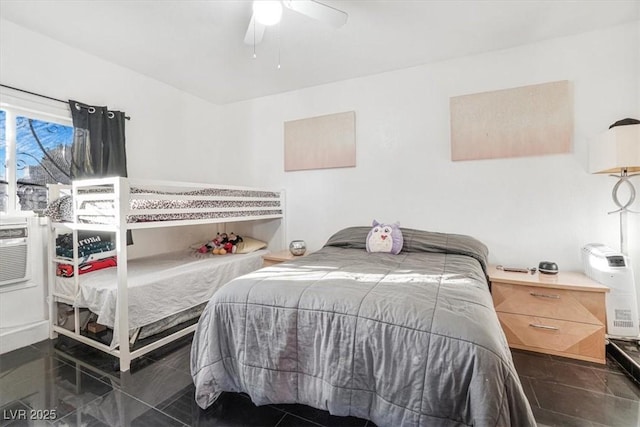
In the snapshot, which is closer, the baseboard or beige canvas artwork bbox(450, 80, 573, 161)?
the baseboard

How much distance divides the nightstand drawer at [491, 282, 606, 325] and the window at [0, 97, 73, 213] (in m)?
3.68

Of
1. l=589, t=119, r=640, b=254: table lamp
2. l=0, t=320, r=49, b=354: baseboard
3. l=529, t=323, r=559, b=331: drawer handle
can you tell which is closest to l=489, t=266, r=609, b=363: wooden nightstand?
l=529, t=323, r=559, b=331: drawer handle

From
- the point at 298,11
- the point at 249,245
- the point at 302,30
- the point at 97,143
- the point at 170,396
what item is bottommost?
the point at 170,396

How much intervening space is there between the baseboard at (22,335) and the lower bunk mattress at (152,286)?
298 mm

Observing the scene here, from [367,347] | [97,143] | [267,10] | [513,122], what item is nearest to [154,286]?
[97,143]

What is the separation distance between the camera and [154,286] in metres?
2.10

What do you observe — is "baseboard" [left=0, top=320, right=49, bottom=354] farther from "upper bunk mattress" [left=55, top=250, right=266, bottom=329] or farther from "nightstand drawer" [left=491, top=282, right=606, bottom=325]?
"nightstand drawer" [left=491, top=282, right=606, bottom=325]

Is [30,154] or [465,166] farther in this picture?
[465,166]

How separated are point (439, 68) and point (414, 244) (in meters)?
1.72

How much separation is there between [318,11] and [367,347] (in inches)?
72.3

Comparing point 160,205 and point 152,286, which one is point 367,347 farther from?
point 160,205

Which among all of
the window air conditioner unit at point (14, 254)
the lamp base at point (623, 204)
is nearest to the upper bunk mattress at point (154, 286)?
the window air conditioner unit at point (14, 254)

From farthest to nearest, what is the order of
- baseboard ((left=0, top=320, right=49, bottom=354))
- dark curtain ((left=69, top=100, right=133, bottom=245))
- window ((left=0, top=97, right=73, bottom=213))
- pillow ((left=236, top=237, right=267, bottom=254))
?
pillow ((left=236, top=237, right=267, bottom=254)), dark curtain ((left=69, top=100, right=133, bottom=245)), window ((left=0, top=97, right=73, bottom=213)), baseboard ((left=0, top=320, right=49, bottom=354))

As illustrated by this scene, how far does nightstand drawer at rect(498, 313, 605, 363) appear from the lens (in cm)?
192
